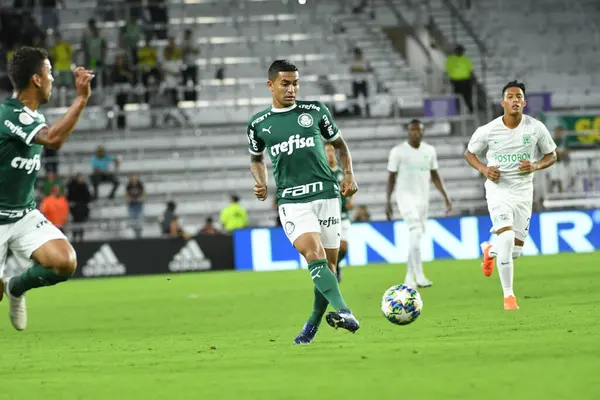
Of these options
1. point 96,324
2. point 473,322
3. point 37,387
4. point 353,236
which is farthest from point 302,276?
point 37,387

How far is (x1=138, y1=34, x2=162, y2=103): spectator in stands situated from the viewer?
30.3m

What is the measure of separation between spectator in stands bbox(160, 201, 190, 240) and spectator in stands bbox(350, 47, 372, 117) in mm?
6194

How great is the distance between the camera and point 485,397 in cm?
582

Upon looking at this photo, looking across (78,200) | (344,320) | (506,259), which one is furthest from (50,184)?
(344,320)

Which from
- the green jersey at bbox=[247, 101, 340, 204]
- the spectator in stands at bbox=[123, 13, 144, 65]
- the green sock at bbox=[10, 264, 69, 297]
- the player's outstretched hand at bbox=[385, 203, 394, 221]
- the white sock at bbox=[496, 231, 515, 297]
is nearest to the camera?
the green jersey at bbox=[247, 101, 340, 204]

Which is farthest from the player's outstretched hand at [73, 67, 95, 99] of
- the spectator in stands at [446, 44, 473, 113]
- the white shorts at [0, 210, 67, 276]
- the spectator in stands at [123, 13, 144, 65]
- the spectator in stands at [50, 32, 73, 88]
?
the spectator in stands at [446, 44, 473, 113]

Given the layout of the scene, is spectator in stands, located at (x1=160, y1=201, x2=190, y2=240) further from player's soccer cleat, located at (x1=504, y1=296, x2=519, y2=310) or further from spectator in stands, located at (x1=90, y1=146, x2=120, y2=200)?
player's soccer cleat, located at (x1=504, y1=296, x2=519, y2=310)

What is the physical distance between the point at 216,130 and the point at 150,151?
70.9 inches

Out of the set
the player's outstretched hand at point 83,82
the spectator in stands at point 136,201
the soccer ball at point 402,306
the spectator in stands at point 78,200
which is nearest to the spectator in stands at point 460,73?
the spectator in stands at point 136,201

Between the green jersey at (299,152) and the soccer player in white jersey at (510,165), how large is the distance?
10.7 ft

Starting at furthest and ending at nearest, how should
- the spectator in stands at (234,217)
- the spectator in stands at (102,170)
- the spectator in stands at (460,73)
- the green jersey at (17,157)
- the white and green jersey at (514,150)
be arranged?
the spectator in stands at (460,73) < the spectator in stands at (102,170) < the spectator in stands at (234,217) < the white and green jersey at (514,150) < the green jersey at (17,157)

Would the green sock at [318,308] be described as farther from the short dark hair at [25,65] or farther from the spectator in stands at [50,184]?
the spectator in stands at [50,184]

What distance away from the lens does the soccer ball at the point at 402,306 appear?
10.0 m

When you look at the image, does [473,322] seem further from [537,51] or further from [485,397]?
[537,51]
